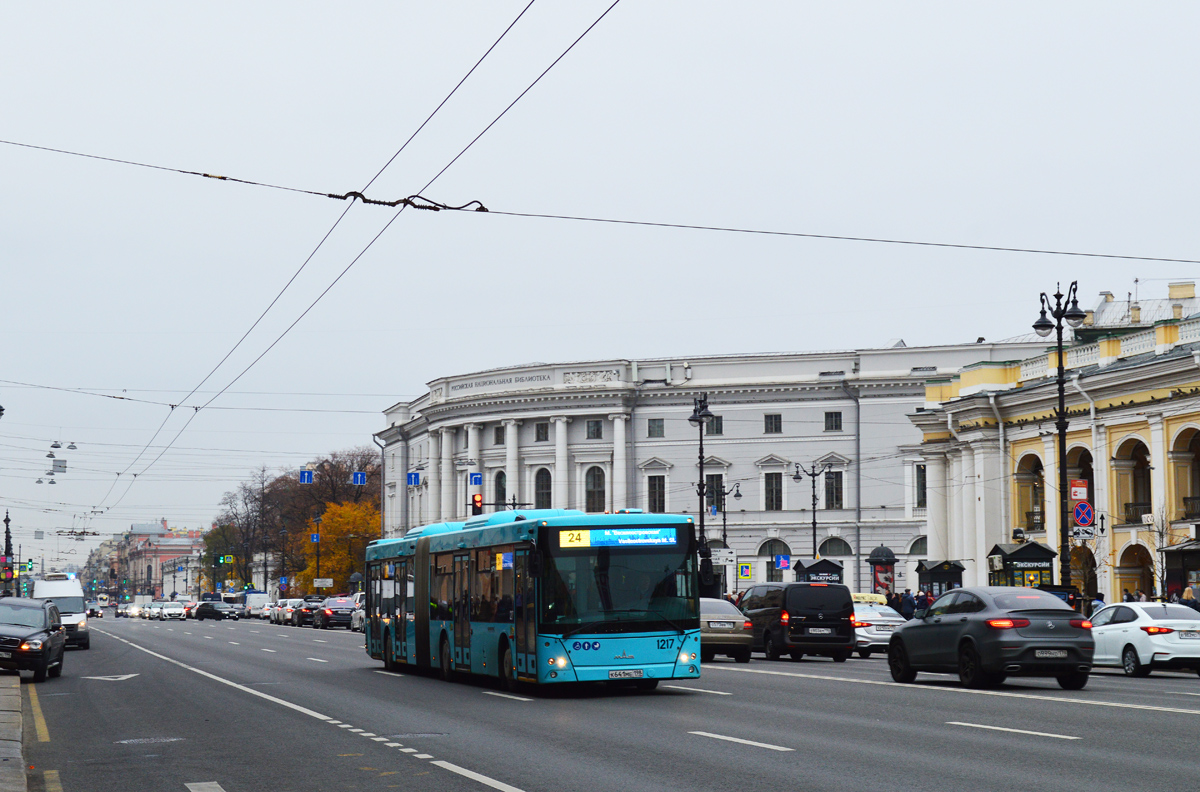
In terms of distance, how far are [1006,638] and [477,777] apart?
35.5 feet

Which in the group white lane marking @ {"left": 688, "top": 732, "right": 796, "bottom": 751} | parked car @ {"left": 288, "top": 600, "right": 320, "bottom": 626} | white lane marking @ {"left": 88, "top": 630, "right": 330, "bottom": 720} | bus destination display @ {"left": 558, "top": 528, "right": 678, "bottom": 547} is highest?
bus destination display @ {"left": 558, "top": 528, "right": 678, "bottom": 547}

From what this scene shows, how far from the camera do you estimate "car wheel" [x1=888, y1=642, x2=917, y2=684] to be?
74.7 feet

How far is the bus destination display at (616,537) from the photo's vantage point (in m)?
20.6

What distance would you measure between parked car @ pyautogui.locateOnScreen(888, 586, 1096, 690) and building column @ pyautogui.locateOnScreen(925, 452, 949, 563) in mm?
40403

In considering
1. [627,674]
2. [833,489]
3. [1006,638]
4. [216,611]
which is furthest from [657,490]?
[627,674]

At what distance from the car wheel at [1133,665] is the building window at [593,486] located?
71.3 metres

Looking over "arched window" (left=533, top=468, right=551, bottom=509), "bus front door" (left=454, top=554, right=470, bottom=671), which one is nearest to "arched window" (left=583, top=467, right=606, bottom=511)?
"arched window" (left=533, top=468, right=551, bottom=509)

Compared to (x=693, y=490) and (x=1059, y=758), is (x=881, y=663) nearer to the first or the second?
(x=1059, y=758)

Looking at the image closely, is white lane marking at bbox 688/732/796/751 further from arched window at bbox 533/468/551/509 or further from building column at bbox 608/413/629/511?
arched window at bbox 533/468/551/509

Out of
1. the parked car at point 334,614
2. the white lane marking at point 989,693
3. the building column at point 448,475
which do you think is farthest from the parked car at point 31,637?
the building column at point 448,475

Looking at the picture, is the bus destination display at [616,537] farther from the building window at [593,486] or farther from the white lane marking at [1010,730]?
the building window at [593,486]

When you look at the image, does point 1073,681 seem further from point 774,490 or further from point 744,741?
point 774,490

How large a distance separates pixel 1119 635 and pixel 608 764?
16.7 meters

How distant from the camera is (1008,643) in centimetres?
2038
